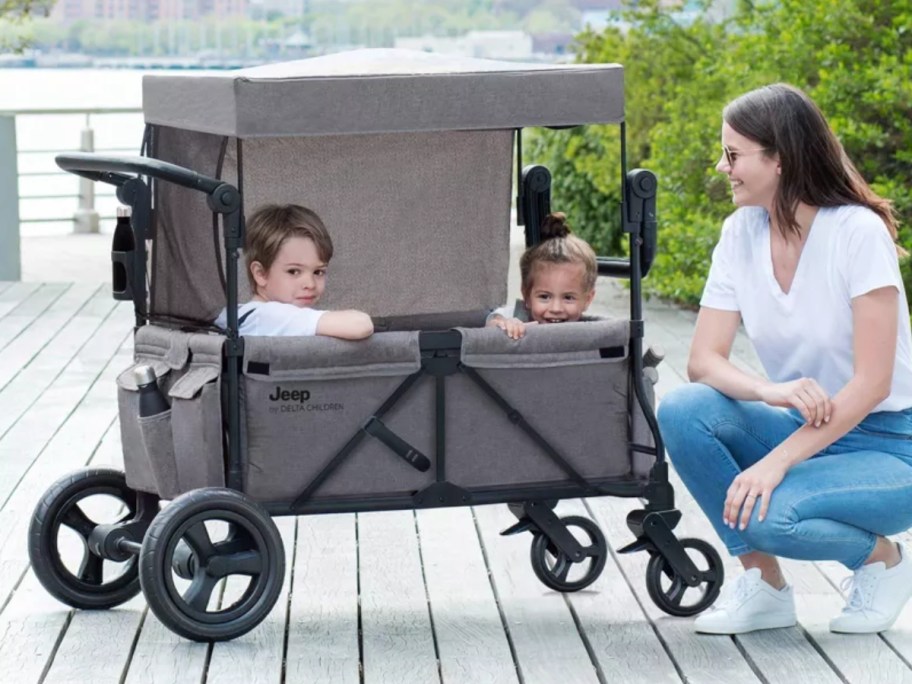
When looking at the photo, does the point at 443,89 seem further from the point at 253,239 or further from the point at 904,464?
the point at 904,464

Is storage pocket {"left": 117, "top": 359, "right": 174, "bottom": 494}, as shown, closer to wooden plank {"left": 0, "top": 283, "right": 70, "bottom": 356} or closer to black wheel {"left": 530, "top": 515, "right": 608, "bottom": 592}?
black wheel {"left": 530, "top": 515, "right": 608, "bottom": 592}

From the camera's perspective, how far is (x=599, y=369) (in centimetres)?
342

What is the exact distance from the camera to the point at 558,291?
377 centimetres

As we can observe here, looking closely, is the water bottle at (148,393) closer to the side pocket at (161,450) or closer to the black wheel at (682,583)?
the side pocket at (161,450)

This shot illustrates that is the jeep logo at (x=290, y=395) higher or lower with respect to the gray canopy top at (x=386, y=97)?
lower

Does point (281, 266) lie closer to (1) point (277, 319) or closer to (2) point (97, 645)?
(1) point (277, 319)

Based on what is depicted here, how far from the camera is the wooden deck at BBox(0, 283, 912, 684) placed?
10.3 ft

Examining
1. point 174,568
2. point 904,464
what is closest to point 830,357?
point 904,464

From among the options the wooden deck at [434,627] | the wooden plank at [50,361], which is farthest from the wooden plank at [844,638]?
the wooden plank at [50,361]

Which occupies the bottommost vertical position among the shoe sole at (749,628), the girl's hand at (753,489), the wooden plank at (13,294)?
the wooden plank at (13,294)

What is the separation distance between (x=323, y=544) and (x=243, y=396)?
98 cm

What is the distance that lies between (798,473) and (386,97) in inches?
41.0

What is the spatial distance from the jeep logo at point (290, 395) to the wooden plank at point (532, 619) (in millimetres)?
618

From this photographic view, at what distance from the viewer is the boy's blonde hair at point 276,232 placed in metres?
3.50
